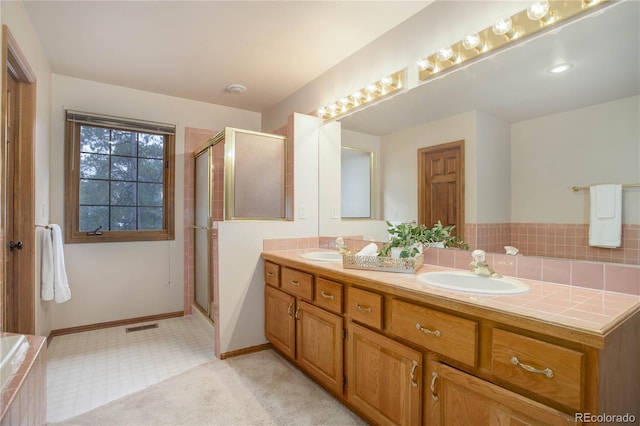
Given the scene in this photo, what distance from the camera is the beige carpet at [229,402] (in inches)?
66.4

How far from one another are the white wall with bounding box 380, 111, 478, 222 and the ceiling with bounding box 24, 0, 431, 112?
30.6 inches

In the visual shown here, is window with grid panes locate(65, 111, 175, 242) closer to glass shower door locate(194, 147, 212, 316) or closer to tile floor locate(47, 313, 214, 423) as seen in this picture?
glass shower door locate(194, 147, 212, 316)

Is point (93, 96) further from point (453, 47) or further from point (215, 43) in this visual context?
point (453, 47)

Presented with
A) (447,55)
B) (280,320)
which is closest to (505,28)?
(447,55)

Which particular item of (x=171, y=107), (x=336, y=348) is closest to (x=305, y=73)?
(x=171, y=107)

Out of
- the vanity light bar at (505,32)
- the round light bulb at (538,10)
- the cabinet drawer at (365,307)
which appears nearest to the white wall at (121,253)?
the cabinet drawer at (365,307)

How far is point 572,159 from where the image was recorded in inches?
52.8

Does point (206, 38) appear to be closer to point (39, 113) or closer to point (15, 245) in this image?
point (39, 113)

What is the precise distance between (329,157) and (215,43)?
3.95 feet

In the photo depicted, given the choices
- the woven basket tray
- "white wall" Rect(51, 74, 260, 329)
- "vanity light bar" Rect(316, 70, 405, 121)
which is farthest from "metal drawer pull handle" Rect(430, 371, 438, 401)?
"white wall" Rect(51, 74, 260, 329)

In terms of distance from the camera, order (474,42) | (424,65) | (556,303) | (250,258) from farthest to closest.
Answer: (250,258) → (424,65) → (474,42) → (556,303)

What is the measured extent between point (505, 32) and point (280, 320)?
2.19 metres

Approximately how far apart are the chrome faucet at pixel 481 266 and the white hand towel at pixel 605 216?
1.30ft

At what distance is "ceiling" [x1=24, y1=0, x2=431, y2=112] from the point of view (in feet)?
6.46
